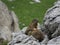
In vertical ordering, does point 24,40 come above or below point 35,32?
below

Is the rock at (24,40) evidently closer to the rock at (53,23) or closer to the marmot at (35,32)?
the marmot at (35,32)

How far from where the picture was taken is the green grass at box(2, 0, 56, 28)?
33.3m

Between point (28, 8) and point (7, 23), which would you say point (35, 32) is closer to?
point (7, 23)

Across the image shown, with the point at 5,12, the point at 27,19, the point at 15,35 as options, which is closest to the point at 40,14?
the point at 27,19

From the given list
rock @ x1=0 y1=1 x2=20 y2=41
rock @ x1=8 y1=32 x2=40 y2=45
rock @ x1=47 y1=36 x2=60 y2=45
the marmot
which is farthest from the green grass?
rock @ x1=47 y1=36 x2=60 y2=45

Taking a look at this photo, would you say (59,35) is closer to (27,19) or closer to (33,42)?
(33,42)

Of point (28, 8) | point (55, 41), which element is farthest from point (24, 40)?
point (28, 8)

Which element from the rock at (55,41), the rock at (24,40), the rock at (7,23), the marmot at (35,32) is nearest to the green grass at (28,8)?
the rock at (7,23)

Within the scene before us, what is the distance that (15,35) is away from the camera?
15695mm

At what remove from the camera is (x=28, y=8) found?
115 feet

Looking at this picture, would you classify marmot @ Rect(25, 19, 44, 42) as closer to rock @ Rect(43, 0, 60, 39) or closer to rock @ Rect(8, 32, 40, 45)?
rock @ Rect(8, 32, 40, 45)

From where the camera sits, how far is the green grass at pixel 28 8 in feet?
109

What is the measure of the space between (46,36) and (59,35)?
1.08 metres

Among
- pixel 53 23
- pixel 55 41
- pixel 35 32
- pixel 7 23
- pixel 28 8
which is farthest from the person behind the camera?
pixel 28 8
